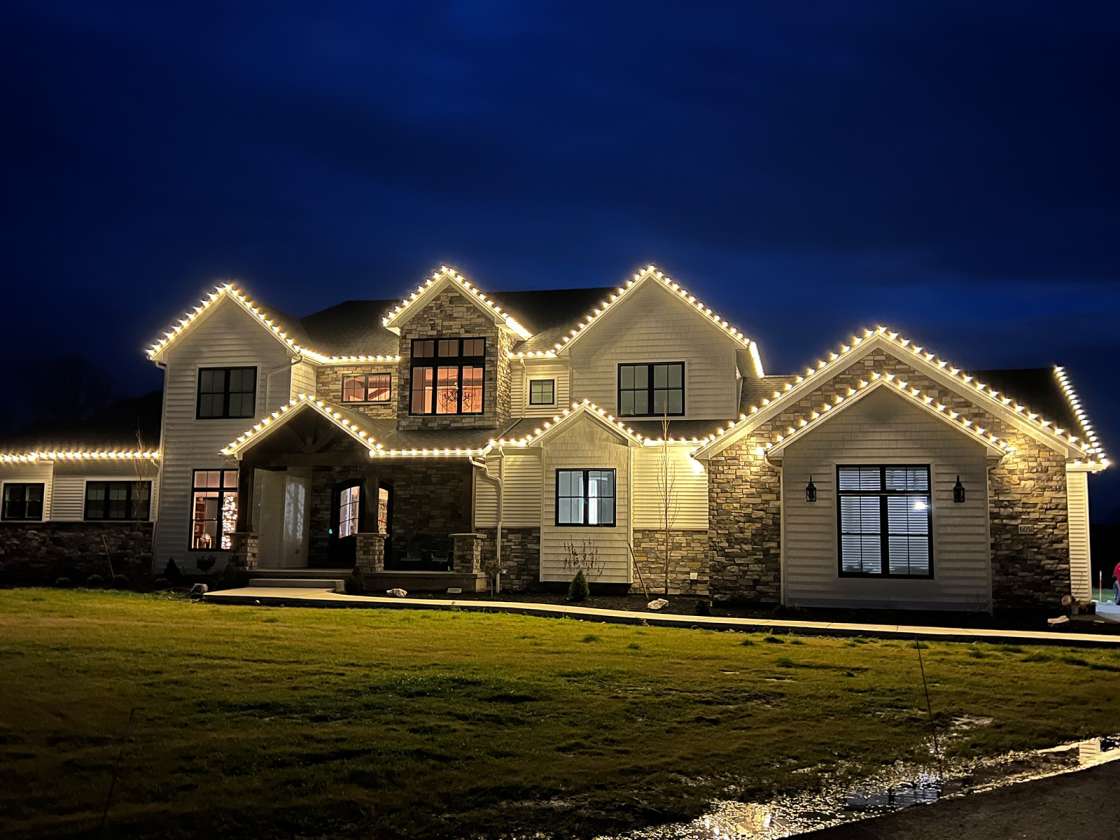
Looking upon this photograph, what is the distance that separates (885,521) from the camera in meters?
18.3

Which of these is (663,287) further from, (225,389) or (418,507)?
(225,389)

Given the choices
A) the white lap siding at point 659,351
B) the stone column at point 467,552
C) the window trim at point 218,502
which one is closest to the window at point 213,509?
the window trim at point 218,502

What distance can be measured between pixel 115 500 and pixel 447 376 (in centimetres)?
988

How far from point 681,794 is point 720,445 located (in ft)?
44.0

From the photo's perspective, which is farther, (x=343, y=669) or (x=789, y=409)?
(x=789, y=409)

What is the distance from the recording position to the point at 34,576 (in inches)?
981

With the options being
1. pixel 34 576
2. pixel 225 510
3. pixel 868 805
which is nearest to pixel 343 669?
pixel 868 805

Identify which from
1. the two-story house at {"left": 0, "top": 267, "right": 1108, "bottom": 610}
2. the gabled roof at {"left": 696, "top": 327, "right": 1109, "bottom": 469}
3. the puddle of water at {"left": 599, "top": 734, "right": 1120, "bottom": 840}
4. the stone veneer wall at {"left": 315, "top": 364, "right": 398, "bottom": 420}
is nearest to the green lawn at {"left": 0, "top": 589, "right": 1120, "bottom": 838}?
the puddle of water at {"left": 599, "top": 734, "right": 1120, "bottom": 840}

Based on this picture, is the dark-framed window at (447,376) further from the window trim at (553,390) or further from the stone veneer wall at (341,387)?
the window trim at (553,390)

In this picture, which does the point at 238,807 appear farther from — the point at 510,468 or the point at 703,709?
the point at 510,468

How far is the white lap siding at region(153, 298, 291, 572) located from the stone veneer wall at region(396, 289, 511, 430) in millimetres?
3113

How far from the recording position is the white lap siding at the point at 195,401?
25.4 m

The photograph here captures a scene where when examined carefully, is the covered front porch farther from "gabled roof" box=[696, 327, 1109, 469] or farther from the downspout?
"gabled roof" box=[696, 327, 1109, 469]

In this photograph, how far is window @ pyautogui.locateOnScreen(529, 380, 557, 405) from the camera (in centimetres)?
2541
